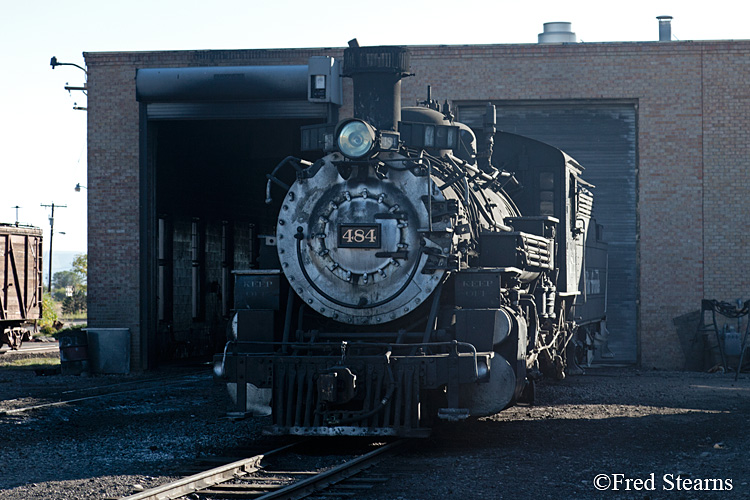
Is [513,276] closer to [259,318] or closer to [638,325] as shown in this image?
[259,318]

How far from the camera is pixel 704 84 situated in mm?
17812

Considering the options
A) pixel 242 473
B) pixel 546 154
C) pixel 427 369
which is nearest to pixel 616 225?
pixel 546 154

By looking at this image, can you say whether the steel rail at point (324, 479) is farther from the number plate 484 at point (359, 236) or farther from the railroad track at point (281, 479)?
the number plate 484 at point (359, 236)

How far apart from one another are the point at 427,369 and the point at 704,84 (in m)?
11.9

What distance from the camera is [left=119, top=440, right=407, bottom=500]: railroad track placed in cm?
662

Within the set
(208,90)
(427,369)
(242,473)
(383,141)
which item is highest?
(208,90)

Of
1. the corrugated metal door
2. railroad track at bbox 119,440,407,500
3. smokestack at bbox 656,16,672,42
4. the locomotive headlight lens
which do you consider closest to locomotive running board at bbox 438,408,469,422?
railroad track at bbox 119,440,407,500

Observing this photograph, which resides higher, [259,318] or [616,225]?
[616,225]

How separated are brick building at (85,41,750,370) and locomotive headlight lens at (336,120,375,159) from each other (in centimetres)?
854

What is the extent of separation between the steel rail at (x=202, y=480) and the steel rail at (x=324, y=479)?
2.00 feet

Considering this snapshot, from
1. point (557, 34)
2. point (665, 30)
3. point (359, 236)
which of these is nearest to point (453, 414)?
point (359, 236)

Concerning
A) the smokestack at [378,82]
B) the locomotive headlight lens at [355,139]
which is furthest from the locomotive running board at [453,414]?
the smokestack at [378,82]

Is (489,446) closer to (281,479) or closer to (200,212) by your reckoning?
(281,479)

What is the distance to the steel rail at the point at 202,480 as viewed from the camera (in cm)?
640
